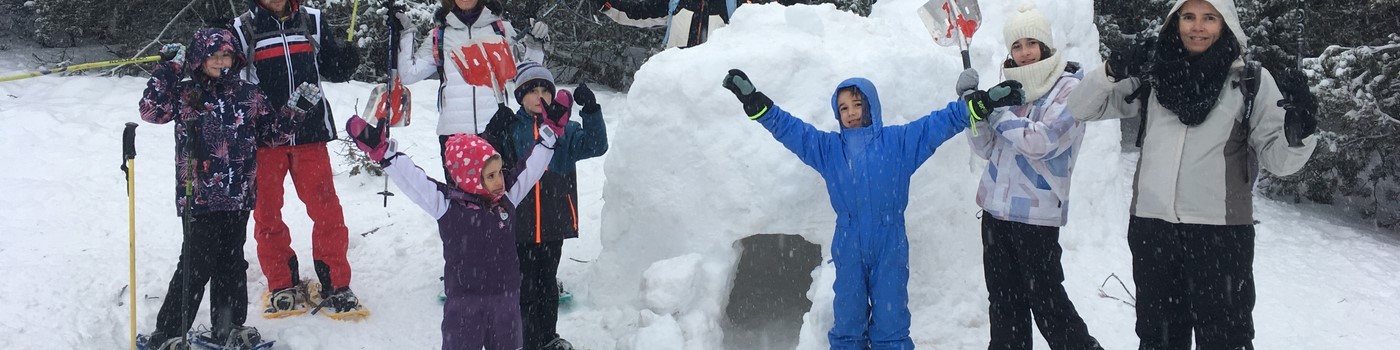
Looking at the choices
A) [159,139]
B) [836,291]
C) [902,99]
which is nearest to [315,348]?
[836,291]

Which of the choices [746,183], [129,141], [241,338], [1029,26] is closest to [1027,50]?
[1029,26]

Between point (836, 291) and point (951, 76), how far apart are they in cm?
156

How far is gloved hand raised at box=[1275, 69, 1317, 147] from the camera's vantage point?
263 cm

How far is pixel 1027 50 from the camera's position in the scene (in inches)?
135

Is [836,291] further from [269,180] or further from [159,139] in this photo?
[159,139]

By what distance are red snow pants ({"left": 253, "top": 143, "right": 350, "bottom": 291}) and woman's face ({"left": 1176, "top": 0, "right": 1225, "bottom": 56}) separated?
12.0 feet

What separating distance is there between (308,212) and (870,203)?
270 centimetres

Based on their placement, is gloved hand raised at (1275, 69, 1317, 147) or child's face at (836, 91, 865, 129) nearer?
gloved hand raised at (1275, 69, 1317, 147)

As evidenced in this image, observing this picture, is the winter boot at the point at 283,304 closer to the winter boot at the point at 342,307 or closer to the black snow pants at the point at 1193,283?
the winter boot at the point at 342,307

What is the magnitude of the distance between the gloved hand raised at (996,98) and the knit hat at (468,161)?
1753mm

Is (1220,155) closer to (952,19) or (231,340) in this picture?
(952,19)

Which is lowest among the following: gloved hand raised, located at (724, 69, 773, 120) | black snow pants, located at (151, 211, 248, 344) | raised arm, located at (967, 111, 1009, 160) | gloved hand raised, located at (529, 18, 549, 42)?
black snow pants, located at (151, 211, 248, 344)

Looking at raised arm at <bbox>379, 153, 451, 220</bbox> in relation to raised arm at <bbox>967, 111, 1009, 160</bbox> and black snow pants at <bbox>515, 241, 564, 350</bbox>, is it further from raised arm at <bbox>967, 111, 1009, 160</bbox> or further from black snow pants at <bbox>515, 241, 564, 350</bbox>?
raised arm at <bbox>967, 111, 1009, 160</bbox>

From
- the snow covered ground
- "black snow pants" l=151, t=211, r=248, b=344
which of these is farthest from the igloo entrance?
"black snow pants" l=151, t=211, r=248, b=344
